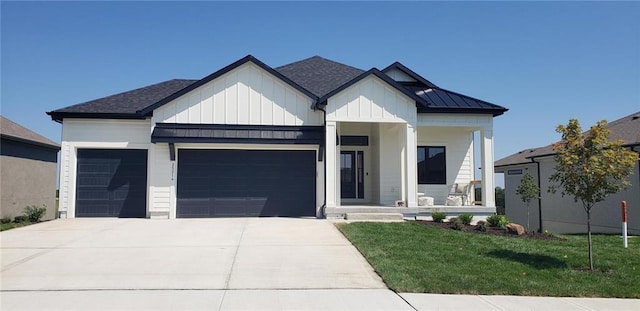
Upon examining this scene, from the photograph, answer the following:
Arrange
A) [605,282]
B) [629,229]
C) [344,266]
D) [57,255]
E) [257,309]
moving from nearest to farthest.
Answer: [257,309]
[605,282]
[344,266]
[57,255]
[629,229]

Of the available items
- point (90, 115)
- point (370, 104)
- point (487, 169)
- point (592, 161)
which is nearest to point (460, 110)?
point (487, 169)

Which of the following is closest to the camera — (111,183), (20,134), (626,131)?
(111,183)

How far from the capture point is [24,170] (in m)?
16.3

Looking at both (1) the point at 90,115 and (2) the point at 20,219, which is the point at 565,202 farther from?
(2) the point at 20,219

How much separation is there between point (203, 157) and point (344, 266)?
347 inches

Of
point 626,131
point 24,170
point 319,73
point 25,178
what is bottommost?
point 25,178

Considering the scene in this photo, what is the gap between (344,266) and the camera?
842 cm

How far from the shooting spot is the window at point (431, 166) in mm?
18062

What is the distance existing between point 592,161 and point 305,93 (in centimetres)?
953

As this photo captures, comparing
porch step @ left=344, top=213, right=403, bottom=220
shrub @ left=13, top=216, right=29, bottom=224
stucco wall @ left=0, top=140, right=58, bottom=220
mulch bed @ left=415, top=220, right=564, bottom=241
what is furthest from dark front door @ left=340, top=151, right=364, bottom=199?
stucco wall @ left=0, top=140, right=58, bottom=220

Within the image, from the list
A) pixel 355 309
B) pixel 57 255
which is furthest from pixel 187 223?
pixel 355 309

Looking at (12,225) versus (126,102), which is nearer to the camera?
(12,225)

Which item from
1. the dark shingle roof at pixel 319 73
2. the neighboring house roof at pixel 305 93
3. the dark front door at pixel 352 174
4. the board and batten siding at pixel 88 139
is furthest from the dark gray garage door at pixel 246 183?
the dark shingle roof at pixel 319 73

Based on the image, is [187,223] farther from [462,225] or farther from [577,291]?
[577,291]
